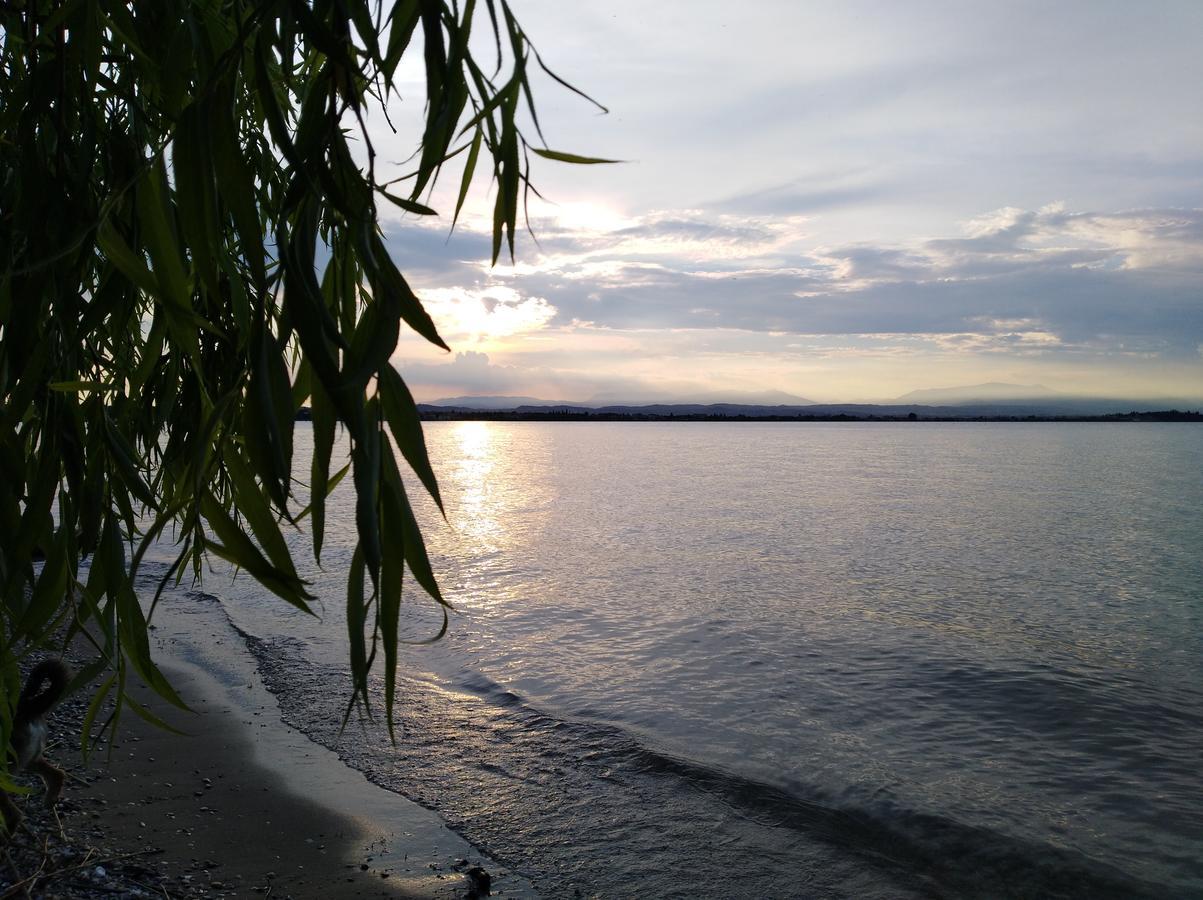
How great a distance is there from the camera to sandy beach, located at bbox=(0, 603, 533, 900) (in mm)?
4902

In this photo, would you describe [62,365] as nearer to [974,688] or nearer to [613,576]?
[974,688]

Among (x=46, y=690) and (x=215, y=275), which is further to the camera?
(x=46, y=690)

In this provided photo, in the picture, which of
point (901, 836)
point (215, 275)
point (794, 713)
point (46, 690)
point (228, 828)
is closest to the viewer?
point (215, 275)

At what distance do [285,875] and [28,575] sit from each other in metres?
3.71

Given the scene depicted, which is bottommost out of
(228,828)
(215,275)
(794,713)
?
(794,713)

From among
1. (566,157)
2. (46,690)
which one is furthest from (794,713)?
(566,157)

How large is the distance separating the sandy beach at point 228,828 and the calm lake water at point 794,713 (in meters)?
0.51

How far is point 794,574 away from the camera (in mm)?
20188

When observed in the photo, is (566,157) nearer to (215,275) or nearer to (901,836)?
(215,275)

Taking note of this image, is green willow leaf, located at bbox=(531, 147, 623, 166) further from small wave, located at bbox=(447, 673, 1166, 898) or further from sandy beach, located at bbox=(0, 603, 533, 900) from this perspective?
small wave, located at bbox=(447, 673, 1166, 898)

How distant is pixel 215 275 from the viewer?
159 cm

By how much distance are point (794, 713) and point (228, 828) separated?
6645mm

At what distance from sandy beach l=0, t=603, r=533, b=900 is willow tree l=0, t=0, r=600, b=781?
2.23 meters

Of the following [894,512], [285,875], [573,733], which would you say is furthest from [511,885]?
[894,512]
